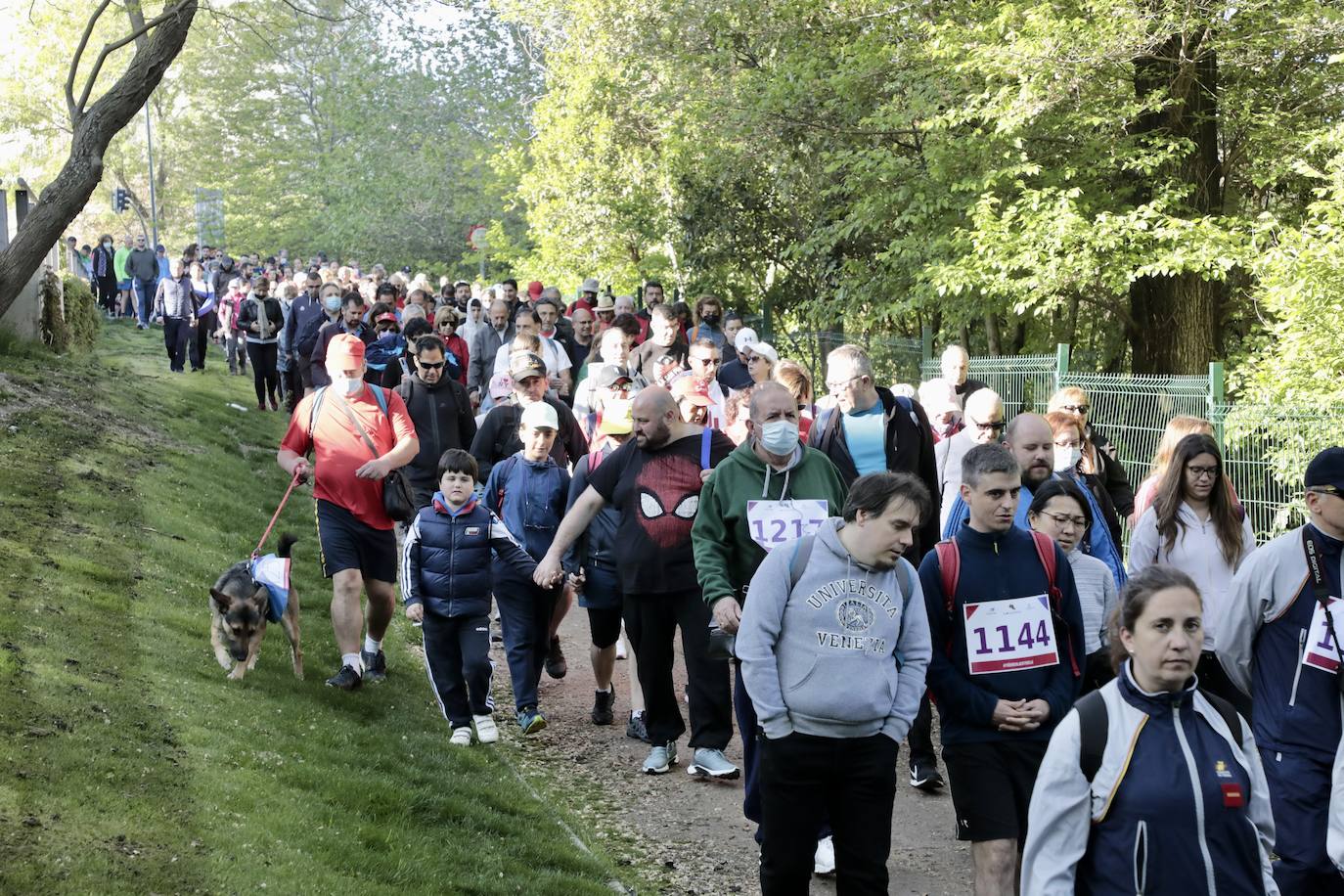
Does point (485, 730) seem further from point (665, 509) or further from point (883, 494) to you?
point (883, 494)

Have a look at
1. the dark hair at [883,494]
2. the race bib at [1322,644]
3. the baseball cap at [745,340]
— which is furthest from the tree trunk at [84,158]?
the race bib at [1322,644]

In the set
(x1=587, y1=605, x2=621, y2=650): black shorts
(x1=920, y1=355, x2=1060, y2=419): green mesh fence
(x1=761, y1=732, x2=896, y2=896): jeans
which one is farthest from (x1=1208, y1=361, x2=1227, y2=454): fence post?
(x1=761, y1=732, x2=896, y2=896): jeans

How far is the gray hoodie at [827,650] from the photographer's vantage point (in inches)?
209

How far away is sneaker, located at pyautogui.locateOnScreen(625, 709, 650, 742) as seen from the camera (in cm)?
935

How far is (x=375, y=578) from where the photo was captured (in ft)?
31.9

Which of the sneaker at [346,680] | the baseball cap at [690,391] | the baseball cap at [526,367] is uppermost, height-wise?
the baseball cap at [526,367]

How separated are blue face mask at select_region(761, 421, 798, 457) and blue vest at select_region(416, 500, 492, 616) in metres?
2.71

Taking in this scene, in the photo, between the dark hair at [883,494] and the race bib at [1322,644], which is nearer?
the dark hair at [883,494]

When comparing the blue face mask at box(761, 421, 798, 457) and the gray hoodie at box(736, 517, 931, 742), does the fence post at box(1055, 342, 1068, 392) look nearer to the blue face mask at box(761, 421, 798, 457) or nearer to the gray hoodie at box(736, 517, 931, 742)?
the blue face mask at box(761, 421, 798, 457)

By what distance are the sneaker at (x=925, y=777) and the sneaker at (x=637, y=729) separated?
5.64 ft

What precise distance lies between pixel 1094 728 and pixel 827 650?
1.40 metres

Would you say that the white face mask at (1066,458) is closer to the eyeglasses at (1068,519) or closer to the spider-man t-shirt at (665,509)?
the spider-man t-shirt at (665,509)

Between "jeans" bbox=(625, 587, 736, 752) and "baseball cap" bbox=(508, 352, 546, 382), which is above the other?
"baseball cap" bbox=(508, 352, 546, 382)

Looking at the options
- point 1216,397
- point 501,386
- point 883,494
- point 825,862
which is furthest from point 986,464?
point 1216,397
